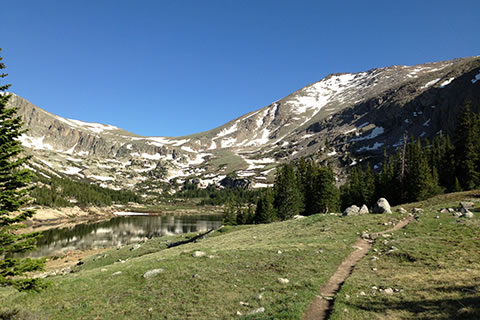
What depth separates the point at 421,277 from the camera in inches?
658

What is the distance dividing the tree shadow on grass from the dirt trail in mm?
1480

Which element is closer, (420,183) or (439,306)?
(439,306)

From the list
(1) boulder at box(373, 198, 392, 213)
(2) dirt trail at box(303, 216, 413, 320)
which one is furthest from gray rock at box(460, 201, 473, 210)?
(2) dirt trail at box(303, 216, 413, 320)

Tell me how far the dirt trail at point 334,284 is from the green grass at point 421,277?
22.3 inches

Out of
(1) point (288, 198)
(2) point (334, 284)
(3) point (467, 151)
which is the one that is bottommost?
(2) point (334, 284)

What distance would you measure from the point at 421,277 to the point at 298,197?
72.6 m

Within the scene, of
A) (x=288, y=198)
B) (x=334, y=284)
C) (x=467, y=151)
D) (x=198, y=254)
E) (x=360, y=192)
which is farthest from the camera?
(x=360, y=192)

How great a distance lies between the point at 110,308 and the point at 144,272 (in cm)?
517

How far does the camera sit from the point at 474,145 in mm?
64125

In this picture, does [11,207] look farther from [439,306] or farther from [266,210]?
[266,210]

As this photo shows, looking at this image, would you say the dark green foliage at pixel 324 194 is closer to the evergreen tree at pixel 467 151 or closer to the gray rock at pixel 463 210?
the evergreen tree at pixel 467 151

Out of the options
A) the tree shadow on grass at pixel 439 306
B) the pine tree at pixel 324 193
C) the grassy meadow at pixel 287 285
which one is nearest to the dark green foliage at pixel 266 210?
Result: the pine tree at pixel 324 193

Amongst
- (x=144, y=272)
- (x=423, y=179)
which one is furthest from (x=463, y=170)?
(x=144, y=272)

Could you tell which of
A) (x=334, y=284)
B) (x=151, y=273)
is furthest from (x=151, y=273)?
(x=334, y=284)
